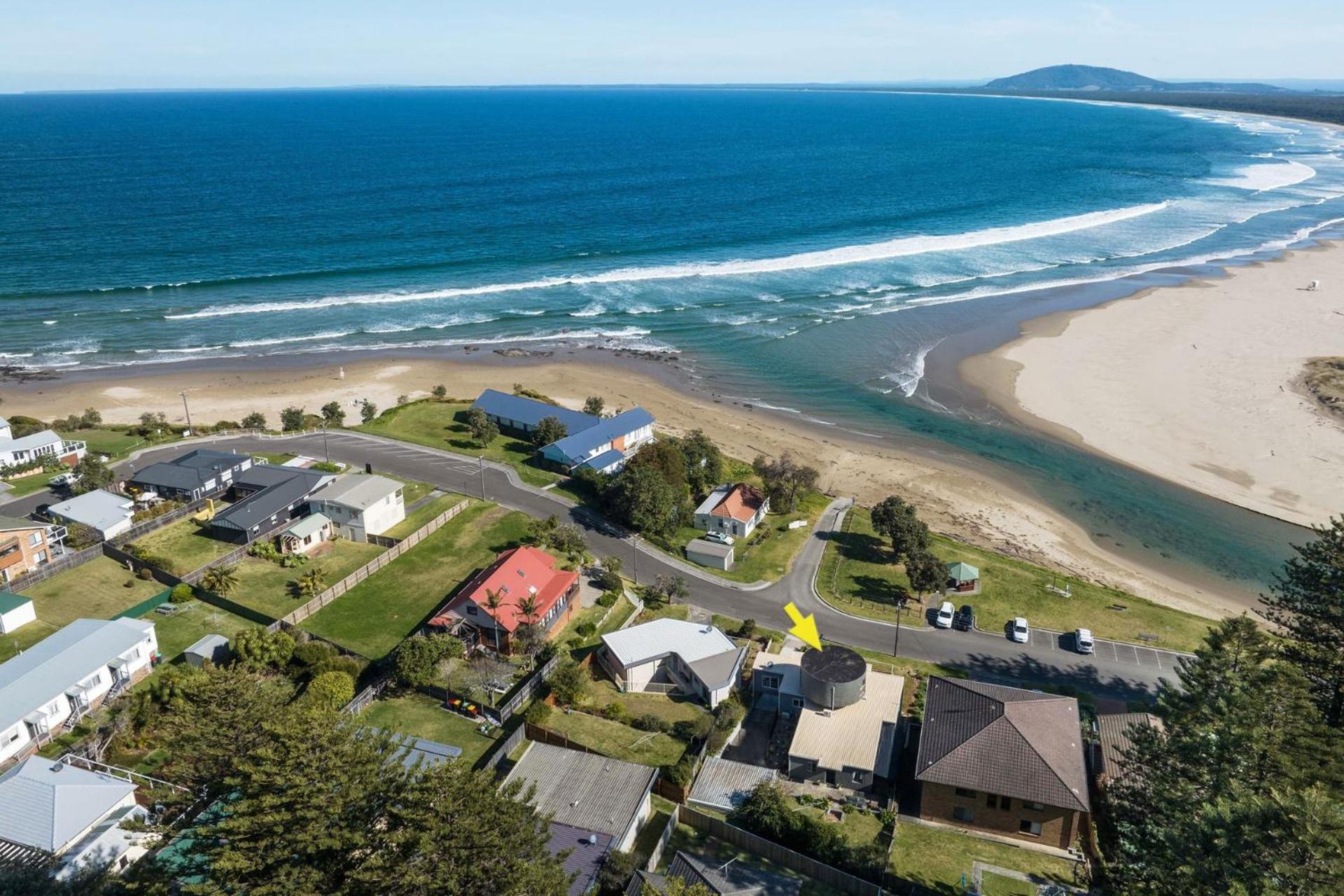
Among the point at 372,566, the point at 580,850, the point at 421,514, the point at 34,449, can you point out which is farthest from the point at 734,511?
the point at 34,449

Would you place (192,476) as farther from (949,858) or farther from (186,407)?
(949,858)

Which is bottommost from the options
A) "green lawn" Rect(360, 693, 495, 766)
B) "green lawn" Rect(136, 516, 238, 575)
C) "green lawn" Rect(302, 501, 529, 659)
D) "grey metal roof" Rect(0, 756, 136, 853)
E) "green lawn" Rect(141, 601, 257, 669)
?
"green lawn" Rect(360, 693, 495, 766)

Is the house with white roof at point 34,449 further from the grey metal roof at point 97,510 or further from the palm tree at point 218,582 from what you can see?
the palm tree at point 218,582

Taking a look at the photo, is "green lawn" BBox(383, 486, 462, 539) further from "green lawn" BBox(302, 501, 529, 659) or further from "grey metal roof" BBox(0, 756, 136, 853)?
"grey metal roof" BBox(0, 756, 136, 853)

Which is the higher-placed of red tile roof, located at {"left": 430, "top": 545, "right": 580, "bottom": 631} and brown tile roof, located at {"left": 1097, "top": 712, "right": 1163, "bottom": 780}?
red tile roof, located at {"left": 430, "top": 545, "right": 580, "bottom": 631}

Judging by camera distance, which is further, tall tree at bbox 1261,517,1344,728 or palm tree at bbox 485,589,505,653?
palm tree at bbox 485,589,505,653

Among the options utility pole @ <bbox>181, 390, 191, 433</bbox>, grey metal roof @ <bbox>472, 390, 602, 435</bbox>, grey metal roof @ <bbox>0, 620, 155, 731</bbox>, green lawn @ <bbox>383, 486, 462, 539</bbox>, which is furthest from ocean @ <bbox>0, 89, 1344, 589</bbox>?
grey metal roof @ <bbox>0, 620, 155, 731</bbox>

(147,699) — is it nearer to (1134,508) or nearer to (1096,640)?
(1096,640)
